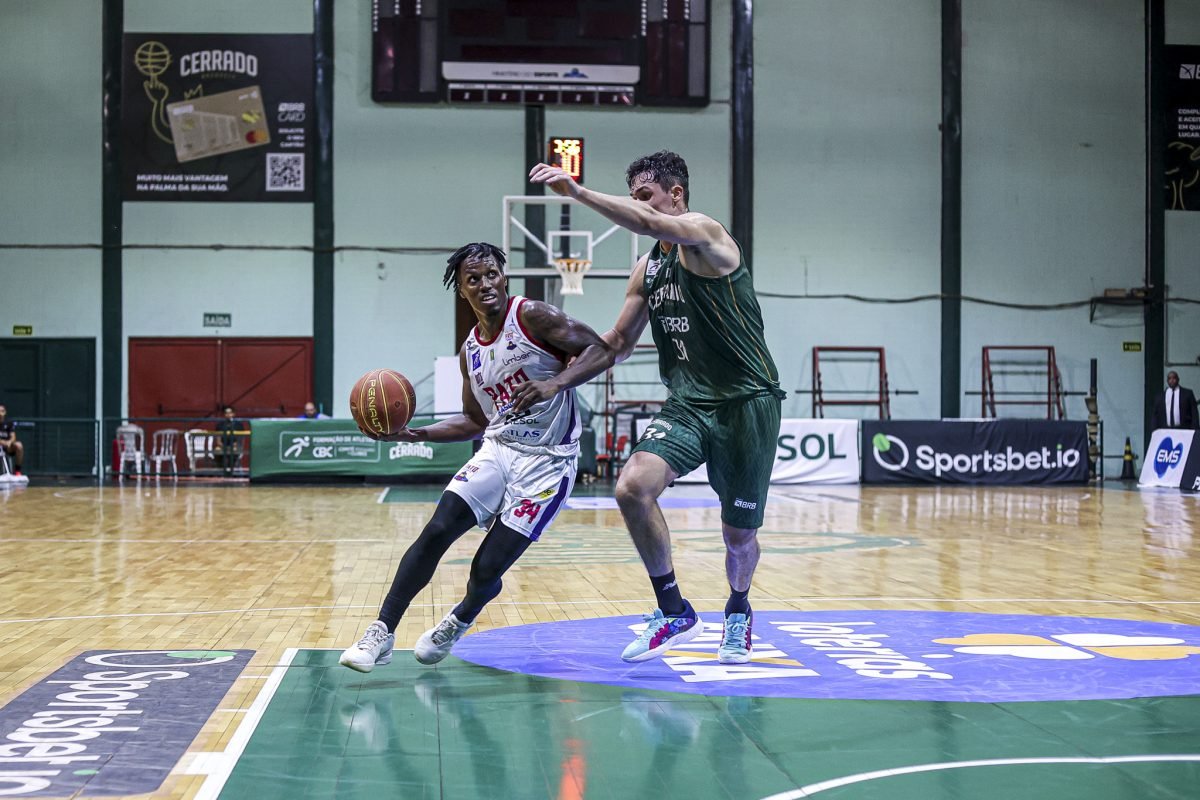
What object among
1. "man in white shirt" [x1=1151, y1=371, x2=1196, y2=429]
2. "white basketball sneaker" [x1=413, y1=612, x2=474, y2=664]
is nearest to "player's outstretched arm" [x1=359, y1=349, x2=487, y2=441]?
"white basketball sneaker" [x1=413, y1=612, x2=474, y2=664]

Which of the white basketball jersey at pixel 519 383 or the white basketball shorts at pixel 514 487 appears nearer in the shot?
the white basketball shorts at pixel 514 487

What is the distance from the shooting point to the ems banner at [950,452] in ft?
62.7

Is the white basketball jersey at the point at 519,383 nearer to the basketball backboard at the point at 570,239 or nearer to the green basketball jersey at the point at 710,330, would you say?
the green basketball jersey at the point at 710,330

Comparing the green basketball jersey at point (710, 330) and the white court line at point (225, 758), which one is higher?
the green basketball jersey at point (710, 330)

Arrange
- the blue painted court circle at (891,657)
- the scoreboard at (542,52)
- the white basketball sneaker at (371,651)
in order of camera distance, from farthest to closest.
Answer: the scoreboard at (542,52)
the white basketball sneaker at (371,651)
the blue painted court circle at (891,657)

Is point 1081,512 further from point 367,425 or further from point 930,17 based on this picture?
point 930,17

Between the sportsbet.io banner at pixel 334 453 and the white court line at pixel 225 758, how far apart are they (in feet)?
45.4

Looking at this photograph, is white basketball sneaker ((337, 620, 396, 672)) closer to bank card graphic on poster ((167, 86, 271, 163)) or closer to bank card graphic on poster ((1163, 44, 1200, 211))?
bank card graphic on poster ((167, 86, 271, 163))

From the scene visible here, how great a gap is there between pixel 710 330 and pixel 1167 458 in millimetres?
15700

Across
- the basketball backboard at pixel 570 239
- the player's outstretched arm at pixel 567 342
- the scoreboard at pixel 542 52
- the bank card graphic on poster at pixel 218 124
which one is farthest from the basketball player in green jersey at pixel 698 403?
the bank card graphic on poster at pixel 218 124

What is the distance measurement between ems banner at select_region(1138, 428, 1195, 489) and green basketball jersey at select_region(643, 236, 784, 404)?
14.9 metres

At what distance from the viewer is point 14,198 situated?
22.0m

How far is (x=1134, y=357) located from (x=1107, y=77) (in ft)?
17.7

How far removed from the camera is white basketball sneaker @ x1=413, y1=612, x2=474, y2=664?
15.2 ft
